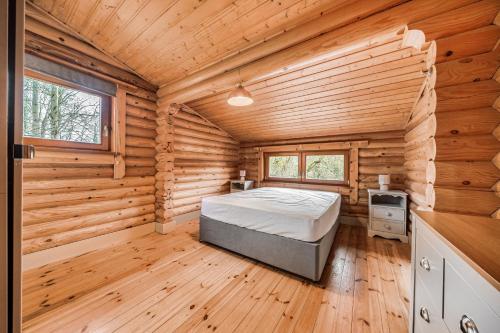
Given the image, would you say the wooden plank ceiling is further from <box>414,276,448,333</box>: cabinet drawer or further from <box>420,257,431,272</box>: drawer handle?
<box>414,276,448,333</box>: cabinet drawer

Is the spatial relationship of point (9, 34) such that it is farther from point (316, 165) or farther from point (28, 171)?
point (316, 165)

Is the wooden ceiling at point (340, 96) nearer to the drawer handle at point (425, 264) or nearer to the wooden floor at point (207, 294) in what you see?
the drawer handle at point (425, 264)

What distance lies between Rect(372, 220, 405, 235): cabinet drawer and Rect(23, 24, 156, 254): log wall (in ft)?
13.1

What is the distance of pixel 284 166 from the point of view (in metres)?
5.08

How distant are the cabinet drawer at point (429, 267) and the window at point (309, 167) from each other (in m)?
3.31

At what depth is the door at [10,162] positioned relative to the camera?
0.69 meters

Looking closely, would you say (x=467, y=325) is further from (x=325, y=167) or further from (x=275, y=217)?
(x=325, y=167)

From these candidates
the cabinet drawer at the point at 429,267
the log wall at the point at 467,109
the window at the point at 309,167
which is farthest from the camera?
the window at the point at 309,167

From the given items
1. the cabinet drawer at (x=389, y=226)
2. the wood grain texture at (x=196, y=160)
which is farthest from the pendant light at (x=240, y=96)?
the cabinet drawer at (x=389, y=226)

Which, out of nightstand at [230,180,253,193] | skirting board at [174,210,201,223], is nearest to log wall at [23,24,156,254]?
skirting board at [174,210,201,223]

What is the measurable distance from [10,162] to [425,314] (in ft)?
6.50

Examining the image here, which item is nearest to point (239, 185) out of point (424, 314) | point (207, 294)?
point (207, 294)

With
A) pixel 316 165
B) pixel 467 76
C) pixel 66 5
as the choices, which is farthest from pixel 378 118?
pixel 66 5

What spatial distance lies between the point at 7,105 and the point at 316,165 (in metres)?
4.65
